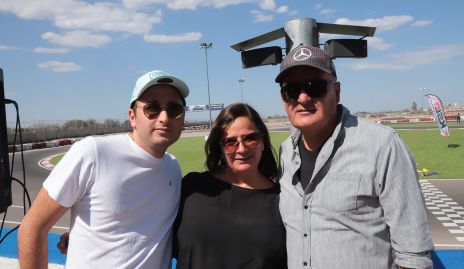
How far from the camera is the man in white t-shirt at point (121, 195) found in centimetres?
219

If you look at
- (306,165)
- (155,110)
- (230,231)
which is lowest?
(230,231)

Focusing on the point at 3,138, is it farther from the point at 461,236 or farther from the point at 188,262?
the point at 461,236

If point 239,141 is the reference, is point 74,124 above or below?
below

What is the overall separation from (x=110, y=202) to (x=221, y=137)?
0.94 metres

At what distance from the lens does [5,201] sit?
124 inches

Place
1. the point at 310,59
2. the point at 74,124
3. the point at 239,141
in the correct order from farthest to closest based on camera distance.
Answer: the point at 74,124 < the point at 239,141 < the point at 310,59

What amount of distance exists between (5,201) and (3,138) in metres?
0.58

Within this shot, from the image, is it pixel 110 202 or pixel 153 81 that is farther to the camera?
pixel 153 81

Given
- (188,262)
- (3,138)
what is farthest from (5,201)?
(188,262)

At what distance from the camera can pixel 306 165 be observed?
229 cm

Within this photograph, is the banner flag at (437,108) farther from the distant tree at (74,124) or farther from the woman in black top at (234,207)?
the distant tree at (74,124)

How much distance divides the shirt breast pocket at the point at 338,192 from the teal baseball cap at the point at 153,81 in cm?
116

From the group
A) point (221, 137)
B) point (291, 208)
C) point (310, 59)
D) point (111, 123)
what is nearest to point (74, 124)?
point (111, 123)

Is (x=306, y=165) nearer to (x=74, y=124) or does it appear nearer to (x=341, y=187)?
(x=341, y=187)
